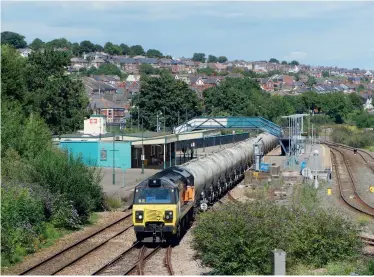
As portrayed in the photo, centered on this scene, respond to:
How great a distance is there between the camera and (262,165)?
48.9 m

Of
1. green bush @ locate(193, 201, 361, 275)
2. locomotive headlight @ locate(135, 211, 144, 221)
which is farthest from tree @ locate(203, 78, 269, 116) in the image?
green bush @ locate(193, 201, 361, 275)

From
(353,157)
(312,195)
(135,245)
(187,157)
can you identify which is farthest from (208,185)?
(353,157)

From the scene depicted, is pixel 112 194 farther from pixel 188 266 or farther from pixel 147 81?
pixel 147 81

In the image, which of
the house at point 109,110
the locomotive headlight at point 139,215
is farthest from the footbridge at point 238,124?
the house at point 109,110

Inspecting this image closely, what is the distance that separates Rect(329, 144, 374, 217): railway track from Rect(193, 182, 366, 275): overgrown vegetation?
11.9 m

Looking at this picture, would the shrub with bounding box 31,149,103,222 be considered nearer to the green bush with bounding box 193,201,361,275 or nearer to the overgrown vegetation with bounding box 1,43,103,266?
the overgrown vegetation with bounding box 1,43,103,266

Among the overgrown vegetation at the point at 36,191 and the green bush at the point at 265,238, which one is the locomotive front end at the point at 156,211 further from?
the overgrown vegetation at the point at 36,191

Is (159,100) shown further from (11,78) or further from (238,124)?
(11,78)

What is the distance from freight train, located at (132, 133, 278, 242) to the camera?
24109mm

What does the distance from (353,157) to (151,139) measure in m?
31.2

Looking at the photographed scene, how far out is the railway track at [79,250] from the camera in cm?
2073

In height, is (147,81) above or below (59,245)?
above

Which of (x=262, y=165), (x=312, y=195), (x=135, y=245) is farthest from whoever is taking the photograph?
(x=262, y=165)

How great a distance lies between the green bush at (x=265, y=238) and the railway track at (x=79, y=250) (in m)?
4.02
